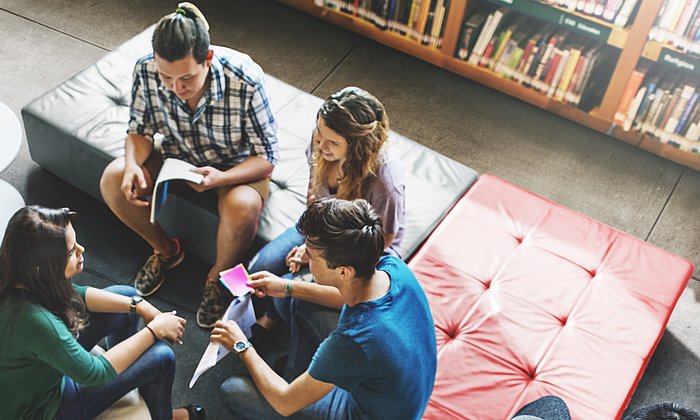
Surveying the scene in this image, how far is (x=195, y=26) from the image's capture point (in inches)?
91.1

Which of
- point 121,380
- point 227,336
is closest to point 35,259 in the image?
point 121,380

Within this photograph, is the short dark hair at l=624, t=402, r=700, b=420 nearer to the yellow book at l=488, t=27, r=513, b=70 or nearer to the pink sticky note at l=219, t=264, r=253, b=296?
the pink sticky note at l=219, t=264, r=253, b=296

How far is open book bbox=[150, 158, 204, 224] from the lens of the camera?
98.4 inches

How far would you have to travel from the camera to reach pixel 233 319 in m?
2.30

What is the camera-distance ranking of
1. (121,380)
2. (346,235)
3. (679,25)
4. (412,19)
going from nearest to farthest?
(346,235)
(121,380)
(679,25)
(412,19)

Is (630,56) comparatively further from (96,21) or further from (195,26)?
(96,21)

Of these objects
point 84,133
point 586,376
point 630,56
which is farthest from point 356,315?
point 630,56

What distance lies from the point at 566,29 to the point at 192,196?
1942mm

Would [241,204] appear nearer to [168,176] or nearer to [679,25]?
[168,176]

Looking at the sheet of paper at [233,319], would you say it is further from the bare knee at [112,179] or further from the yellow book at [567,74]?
the yellow book at [567,74]

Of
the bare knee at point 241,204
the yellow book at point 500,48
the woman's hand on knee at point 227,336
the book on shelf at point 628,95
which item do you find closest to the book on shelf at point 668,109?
the book on shelf at point 628,95

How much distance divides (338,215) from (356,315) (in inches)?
9.5

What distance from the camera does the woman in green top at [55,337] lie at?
1802 millimetres

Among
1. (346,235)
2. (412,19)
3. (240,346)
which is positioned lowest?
(240,346)
